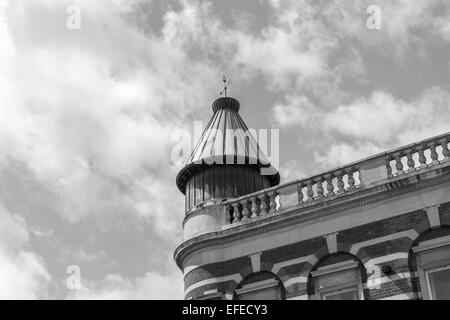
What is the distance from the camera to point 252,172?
91.4 ft

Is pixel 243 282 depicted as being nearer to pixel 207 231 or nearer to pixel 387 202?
pixel 207 231

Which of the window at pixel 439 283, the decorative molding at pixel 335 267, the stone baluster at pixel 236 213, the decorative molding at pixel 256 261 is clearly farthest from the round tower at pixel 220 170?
the window at pixel 439 283

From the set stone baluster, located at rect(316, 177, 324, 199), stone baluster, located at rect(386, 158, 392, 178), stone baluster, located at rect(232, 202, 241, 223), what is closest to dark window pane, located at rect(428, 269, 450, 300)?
stone baluster, located at rect(386, 158, 392, 178)

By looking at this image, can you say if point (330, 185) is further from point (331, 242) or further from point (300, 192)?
point (331, 242)

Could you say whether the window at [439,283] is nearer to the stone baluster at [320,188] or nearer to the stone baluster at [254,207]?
the stone baluster at [320,188]

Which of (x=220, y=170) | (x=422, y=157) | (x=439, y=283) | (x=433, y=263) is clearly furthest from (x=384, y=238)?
(x=220, y=170)

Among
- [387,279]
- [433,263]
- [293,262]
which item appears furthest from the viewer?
[293,262]

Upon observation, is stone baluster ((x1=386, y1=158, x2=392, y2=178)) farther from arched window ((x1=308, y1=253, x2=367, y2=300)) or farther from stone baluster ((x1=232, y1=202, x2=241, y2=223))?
stone baluster ((x1=232, y1=202, x2=241, y2=223))

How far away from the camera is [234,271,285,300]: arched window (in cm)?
2352

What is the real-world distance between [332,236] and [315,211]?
96 cm

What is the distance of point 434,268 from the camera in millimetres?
21359

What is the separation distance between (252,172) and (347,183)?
15.8 feet

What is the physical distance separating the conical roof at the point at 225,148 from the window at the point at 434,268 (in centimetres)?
799
